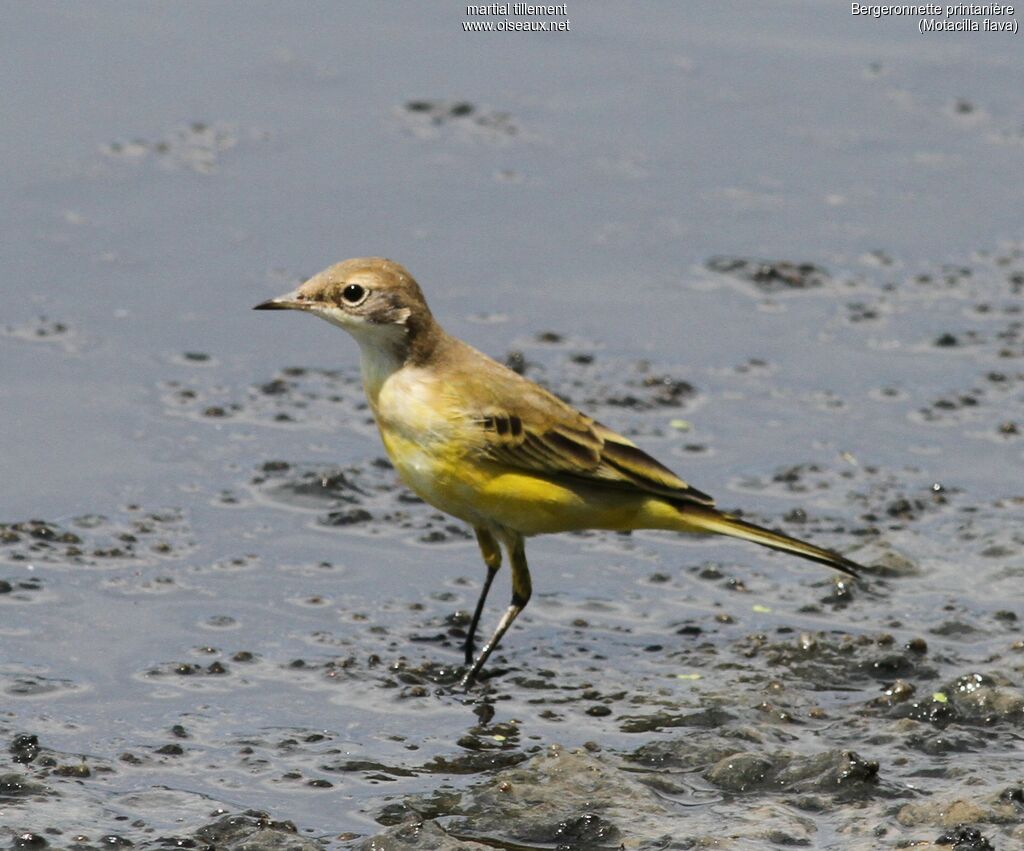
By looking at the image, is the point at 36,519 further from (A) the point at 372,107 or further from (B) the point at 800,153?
(B) the point at 800,153

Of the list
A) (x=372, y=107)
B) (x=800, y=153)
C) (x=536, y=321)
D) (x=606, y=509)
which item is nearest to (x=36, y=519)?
(x=606, y=509)

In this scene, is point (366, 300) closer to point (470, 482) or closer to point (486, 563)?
point (470, 482)

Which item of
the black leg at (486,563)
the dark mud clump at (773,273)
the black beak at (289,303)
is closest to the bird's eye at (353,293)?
the black beak at (289,303)

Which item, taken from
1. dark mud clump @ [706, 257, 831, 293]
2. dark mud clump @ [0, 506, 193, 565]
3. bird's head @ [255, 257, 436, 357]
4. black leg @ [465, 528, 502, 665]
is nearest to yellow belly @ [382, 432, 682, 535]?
black leg @ [465, 528, 502, 665]

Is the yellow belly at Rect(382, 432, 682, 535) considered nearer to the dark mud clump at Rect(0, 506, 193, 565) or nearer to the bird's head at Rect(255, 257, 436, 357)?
the bird's head at Rect(255, 257, 436, 357)

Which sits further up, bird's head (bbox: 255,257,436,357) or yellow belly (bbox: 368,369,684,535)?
bird's head (bbox: 255,257,436,357)

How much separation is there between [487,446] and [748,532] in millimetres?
1195

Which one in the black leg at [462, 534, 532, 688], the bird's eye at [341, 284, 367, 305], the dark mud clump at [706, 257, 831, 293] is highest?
the bird's eye at [341, 284, 367, 305]

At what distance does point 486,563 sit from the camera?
A: 8.27 m

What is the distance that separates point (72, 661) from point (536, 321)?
170 inches

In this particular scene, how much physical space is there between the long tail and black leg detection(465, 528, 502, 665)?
A: 2.67 feet

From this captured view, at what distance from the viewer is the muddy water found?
22.5 ft

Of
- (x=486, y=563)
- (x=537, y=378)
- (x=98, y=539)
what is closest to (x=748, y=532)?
(x=486, y=563)

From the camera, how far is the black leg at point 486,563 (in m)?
8.12
